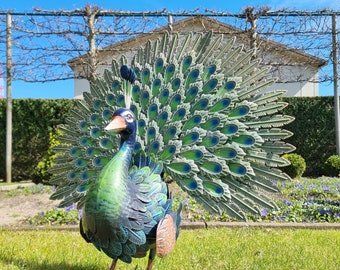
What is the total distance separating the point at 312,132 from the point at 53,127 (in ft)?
24.5

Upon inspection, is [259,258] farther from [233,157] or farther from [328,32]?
[328,32]

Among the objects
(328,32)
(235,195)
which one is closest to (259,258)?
(235,195)

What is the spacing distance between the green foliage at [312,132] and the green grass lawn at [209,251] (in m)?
7.63

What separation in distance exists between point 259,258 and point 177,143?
158cm

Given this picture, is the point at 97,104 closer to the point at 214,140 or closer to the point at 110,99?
the point at 110,99

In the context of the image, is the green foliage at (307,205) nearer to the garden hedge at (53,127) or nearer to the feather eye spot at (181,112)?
the feather eye spot at (181,112)

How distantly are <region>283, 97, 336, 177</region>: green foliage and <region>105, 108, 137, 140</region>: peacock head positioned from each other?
34.2 feet

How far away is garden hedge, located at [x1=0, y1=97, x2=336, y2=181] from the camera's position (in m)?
12.4

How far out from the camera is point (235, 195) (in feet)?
10.3

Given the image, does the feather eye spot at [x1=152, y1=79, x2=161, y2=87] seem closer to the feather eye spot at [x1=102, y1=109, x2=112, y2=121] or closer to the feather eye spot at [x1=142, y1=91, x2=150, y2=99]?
the feather eye spot at [x1=142, y1=91, x2=150, y2=99]

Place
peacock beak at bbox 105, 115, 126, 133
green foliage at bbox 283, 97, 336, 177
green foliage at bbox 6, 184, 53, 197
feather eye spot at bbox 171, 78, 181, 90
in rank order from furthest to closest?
green foliage at bbox 283, 97, 336, 177 < green foliage at bbox 6, 184, 53, 197 < feather eye spot at bbox 171, 78, 181, 90 < peacock beak at bbox 105, 115, 126, 133

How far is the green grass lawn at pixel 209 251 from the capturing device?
12.2ft

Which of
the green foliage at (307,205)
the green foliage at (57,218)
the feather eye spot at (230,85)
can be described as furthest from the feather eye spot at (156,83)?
the green foliage at (57,218)

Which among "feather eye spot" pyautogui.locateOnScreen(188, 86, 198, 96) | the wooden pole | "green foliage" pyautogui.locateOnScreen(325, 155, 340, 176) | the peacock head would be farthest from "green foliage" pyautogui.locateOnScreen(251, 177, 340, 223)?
the wooden pole
